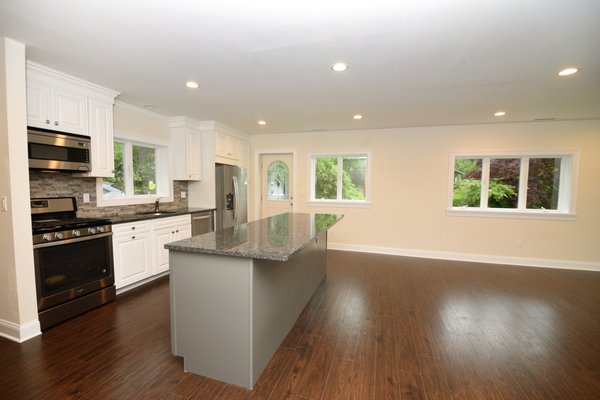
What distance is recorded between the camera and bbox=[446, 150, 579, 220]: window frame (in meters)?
4.32

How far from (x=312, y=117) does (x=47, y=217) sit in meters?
3.56

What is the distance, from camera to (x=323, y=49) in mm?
2117

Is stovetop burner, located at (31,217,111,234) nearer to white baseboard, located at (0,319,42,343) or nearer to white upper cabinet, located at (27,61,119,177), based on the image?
white upper cabinet, located at (27,61,119,177)

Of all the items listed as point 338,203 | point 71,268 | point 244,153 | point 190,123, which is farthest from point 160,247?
point 338,203

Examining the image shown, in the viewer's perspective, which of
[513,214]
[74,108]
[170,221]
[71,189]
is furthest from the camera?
[513,214]

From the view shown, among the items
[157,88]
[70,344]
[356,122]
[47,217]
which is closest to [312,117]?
[356,122]

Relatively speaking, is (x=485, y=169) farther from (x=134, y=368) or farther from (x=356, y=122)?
(x=134, y=368)

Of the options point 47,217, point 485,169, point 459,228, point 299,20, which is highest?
point 299,20

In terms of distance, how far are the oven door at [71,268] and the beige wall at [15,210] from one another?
0.09m

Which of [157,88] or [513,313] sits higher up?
[157,88]

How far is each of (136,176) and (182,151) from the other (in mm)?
779

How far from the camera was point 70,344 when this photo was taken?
7.09 feet

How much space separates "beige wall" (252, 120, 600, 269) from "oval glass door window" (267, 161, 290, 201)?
32 cm

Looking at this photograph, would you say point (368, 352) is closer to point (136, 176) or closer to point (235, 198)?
point (235, 198)
